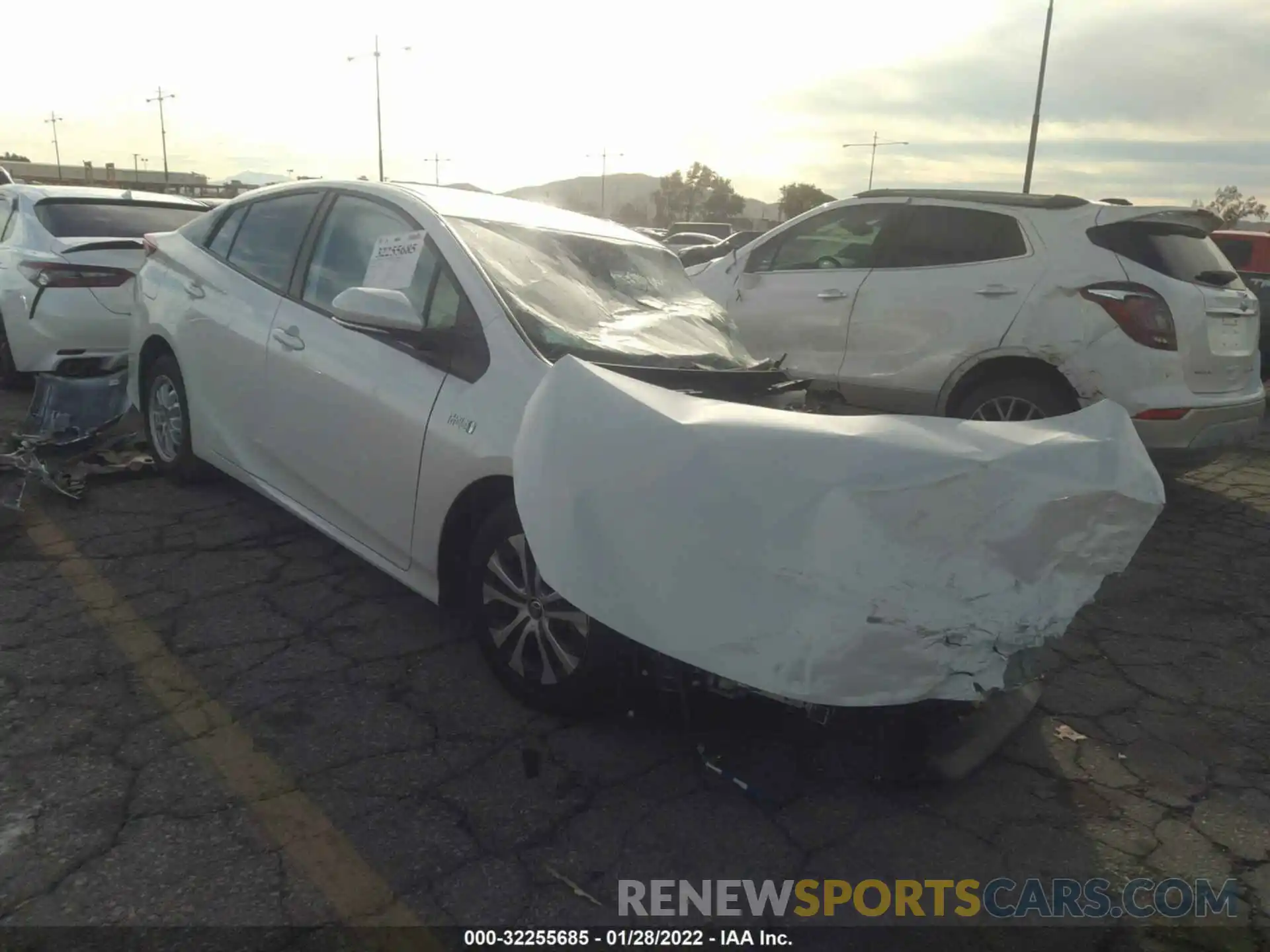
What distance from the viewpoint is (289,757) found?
279 centimetres

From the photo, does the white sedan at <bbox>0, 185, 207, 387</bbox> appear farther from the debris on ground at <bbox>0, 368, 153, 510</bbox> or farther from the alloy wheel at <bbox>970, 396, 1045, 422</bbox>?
the alloy wheel at <bbox>970, 396, 1045, 422</bbox>

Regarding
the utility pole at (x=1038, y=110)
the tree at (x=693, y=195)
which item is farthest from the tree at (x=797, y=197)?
the utility pole at (x=1038, y=110)

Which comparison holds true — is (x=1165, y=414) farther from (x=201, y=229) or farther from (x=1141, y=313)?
(x=201, y=229)

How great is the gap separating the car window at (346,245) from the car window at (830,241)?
11.7 feet

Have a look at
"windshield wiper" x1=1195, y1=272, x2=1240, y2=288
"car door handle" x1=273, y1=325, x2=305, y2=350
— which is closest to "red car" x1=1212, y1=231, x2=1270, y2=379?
"windshield wiper" x1=1195, y1=272, x2=1240, y2=288

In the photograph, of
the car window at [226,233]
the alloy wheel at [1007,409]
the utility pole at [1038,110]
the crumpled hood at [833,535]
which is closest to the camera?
the crumpled hood at [833,535]

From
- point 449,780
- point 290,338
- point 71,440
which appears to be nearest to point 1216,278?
point 290,338

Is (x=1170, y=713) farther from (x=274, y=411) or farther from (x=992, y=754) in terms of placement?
(x=274, y=411)

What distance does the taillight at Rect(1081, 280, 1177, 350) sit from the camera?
5.24 meters

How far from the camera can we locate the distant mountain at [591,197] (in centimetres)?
532

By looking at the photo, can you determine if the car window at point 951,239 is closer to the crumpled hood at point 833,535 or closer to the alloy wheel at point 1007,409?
the alloy wheel at point 1007,409

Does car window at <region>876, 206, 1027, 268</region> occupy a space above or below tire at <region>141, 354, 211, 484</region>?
above

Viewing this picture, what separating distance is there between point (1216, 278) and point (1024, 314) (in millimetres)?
1197

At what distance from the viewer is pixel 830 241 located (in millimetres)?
6559
